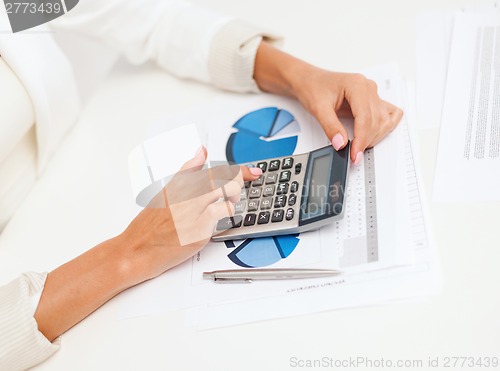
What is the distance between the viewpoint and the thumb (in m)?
→ 0.62

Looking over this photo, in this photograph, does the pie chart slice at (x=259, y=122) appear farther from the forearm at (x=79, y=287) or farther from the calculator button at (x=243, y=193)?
the forearm at (x=79, y=287)

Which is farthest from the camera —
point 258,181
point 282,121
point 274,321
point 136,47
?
point 136,47

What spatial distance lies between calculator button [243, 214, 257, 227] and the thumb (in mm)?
121

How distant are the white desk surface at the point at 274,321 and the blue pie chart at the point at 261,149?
7 centimetres

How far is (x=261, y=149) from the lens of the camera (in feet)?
2.25

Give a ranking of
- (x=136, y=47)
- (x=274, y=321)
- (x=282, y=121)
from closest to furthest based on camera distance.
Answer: (x=274, y=321)
(x=282, y=121)
(x=136, y=47)

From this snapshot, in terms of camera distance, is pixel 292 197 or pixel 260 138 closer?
pixel 292 197

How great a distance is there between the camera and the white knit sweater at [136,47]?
71 cm

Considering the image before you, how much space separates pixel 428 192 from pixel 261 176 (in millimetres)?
172

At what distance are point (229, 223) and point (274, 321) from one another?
0.38 feet

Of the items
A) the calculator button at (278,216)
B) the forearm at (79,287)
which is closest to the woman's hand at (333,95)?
the calculator button at (278,216)

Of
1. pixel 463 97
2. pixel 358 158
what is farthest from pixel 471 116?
pixel 358 158

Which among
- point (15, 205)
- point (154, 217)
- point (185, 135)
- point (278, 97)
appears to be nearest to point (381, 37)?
point (278, 97)

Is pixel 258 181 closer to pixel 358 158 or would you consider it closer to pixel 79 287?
pixel 358 158
